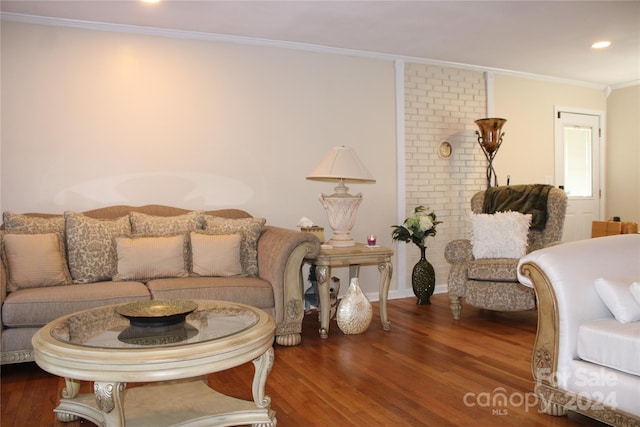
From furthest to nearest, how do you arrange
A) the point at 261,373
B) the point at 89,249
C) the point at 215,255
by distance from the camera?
the point at 215,255 < the point at 89,249 < the point at 261,373

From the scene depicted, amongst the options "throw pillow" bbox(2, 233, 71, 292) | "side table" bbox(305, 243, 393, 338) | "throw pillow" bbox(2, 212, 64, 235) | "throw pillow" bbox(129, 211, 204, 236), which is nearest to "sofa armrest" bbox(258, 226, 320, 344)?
"side table" bbox(305, 243, 393, 338)

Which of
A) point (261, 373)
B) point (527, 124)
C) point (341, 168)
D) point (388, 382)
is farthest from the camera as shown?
point (527, 124)

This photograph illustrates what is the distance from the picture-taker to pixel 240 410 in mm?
2213

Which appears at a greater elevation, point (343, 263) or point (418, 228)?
point (418, 228)

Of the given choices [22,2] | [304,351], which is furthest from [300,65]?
[304,351]

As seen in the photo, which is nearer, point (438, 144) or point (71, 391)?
point (71, 391)

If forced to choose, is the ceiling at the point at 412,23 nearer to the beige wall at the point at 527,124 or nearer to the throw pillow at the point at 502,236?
the beige wall at the point at 527,124

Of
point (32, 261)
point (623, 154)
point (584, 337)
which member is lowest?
point (584, 337)

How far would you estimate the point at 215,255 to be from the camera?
3.52 meters

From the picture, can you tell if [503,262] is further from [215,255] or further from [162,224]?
[162,224]

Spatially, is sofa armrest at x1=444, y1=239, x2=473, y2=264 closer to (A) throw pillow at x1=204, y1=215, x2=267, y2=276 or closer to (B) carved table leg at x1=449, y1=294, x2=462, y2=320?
(B) carved table leg at x1=449, y1=294, x2=462, y2=320

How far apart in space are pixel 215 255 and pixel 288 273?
0.52 metres

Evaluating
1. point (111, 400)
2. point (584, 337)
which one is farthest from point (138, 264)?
point (584, 337)

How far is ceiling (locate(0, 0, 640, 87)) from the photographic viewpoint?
3.68 m
